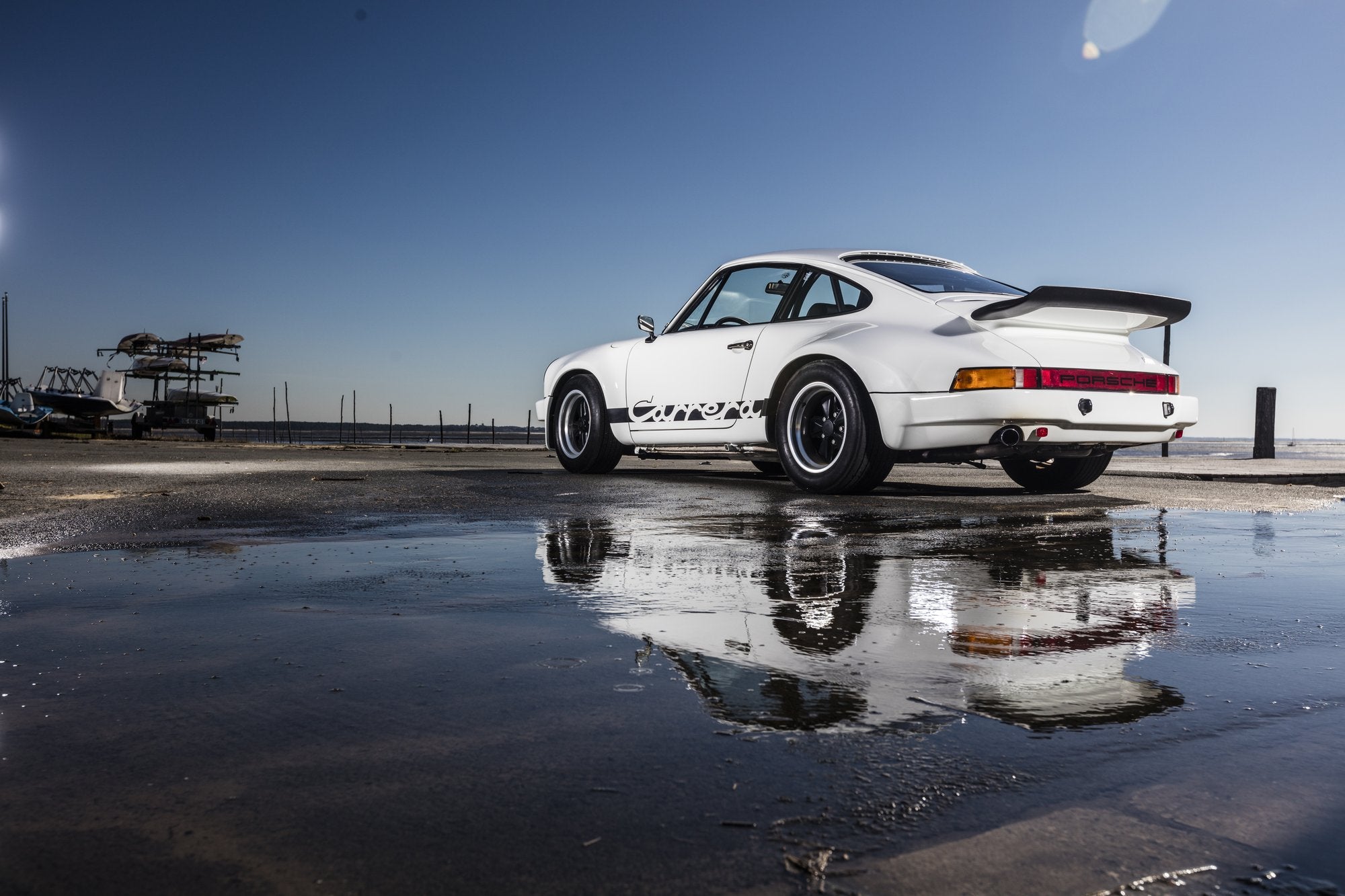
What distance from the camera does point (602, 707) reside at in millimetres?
1853

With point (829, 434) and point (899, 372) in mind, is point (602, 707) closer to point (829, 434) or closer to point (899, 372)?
point (899, 372)

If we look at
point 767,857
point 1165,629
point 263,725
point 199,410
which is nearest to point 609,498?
point 1165,629

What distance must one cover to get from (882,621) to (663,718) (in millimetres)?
1051

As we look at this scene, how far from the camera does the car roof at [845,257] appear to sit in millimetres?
7258

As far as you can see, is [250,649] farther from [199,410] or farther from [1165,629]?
[199,410]

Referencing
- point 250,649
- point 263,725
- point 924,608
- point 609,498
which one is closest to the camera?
point 263,725

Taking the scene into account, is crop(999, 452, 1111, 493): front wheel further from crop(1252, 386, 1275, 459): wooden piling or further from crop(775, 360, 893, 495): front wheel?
crop(1252, 386, 1275, 459): wooden piling

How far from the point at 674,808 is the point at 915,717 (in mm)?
586

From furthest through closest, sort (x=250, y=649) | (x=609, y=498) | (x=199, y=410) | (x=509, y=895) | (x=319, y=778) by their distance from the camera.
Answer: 1. (x=199, y=410)
2. (x=609, y=498)
3. (x=250, y=649)
4. (x=319, y=778)
5. (x=509, y=895)

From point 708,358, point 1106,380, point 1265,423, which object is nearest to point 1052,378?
point 1106,380

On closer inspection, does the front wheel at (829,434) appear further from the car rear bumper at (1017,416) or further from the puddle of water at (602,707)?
the puddle of water at (602,707)

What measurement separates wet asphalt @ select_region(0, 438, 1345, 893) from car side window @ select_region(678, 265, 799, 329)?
141 inches

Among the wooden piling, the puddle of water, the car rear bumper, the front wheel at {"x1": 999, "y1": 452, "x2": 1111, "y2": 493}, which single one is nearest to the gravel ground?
the front wheel at {"x1": 999, "y1": 452, "x2": 1111, "y2": 493}

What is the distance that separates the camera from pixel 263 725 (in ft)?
5.79
